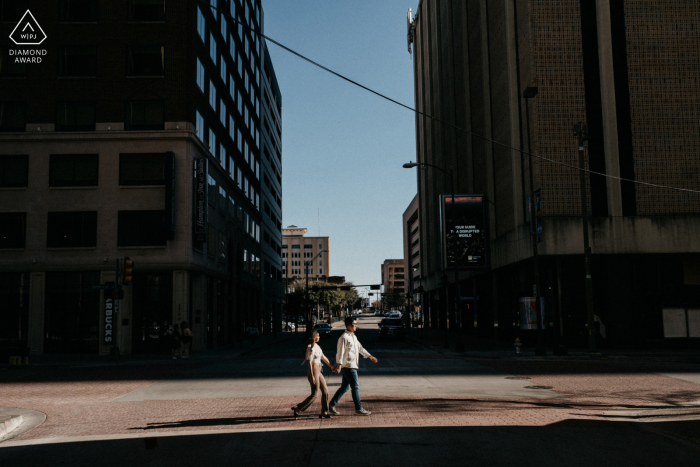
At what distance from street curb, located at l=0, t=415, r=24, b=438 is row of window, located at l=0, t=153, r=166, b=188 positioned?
2419 centimetres

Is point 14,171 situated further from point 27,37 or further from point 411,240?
point 411,240

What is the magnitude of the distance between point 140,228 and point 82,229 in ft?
10.9

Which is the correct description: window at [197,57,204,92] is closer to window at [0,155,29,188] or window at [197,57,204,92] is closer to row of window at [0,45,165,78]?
row of window at [0,45,165,78]

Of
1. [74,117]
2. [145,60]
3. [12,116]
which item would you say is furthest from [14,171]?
[145,60]

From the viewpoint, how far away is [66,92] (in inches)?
1368

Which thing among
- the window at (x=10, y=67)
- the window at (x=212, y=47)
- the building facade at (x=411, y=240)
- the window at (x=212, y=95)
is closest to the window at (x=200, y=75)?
the window at (x=212, y=95)

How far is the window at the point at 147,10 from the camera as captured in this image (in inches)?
1399

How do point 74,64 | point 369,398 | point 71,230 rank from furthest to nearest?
point 74,64 < point 71,230 < point 369,398

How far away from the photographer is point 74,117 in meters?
34.8

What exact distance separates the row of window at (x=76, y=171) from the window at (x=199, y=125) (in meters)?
3.66

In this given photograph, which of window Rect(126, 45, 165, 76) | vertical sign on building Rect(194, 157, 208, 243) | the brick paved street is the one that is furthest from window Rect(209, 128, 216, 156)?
the brick paved street

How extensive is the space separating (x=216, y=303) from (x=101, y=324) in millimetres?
9284

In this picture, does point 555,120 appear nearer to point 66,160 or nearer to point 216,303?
point 216,303

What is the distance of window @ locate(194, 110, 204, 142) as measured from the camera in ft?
120
